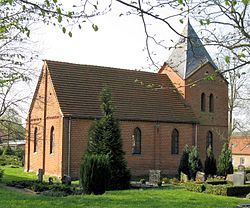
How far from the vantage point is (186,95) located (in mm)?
36406

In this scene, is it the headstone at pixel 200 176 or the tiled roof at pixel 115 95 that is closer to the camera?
the headstone at pixel 200 176

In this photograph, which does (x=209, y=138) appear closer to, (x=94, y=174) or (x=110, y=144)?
(x=110, y=144)

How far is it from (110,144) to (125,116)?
9.11m

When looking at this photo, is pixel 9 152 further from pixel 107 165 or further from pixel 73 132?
pixel 107 165

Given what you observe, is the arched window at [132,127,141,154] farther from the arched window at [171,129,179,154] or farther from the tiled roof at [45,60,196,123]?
the arched window at [171,129,179,154]

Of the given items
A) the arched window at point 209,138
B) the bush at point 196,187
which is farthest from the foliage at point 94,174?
the arched window at point 209,138

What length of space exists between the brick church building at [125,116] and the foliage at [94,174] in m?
9.47

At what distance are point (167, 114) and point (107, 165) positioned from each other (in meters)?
15.3

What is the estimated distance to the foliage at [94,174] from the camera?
62.7ft

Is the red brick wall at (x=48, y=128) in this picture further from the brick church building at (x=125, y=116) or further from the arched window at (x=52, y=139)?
the arched window at (x=52, y=139)

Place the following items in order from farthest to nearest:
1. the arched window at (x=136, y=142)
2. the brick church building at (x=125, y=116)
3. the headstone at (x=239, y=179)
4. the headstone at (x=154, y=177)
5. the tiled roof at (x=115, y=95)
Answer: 1. the arched window at (x=136, y=142)
2. the tiled roof at (x=115, y=95)
3. the brick church building at (x=125, y=116)
4. the headstone at (x=154, y=177)
5. the headstone at (x=239, y=179)

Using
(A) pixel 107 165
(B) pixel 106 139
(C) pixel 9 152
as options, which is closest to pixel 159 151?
(B) pixel 106 139

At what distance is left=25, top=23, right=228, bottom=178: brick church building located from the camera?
29.5 metres

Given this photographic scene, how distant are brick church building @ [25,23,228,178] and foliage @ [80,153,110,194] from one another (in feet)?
31.1
